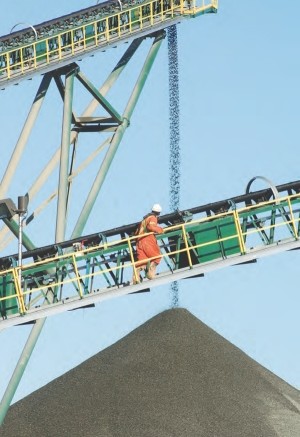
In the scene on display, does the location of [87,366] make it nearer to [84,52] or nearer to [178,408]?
[178,408]

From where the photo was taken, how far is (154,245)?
91.5ft

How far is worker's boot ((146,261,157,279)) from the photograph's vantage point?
89.7 ft

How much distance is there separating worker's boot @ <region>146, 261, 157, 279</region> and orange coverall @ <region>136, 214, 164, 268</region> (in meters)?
0.06

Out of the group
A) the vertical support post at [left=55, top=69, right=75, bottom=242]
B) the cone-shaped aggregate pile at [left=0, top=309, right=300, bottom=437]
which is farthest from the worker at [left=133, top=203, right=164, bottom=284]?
the cone-shaped aggregate pile at [left=0, top=309, right=300, bottom=437]

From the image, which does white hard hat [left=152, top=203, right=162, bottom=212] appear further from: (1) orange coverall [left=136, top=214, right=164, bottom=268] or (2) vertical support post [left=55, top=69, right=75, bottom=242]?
(2) vertical support post [left=55, top=69, right=75, bottom=242]

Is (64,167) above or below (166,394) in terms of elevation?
above

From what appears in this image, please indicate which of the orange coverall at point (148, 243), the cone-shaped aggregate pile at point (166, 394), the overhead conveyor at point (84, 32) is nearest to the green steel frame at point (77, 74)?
the overhead conveyor at point (84, 32)

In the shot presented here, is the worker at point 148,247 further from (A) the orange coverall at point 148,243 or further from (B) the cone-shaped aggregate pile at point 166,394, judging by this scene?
(B) the cone-shaped aggregate pile at point 166,394

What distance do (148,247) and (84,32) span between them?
11430 millimetres

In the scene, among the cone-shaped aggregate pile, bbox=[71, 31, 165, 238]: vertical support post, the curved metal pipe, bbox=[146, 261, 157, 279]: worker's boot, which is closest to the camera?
bbox=[146, 261, 157, 279]: worker's boot

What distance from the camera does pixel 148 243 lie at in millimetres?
27859

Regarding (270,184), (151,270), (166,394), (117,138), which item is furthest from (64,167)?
(166,394)

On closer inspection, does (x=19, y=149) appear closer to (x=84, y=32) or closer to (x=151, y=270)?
(x=84, y=32)

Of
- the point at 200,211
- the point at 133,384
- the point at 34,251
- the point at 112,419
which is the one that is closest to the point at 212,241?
the point at 200,211
